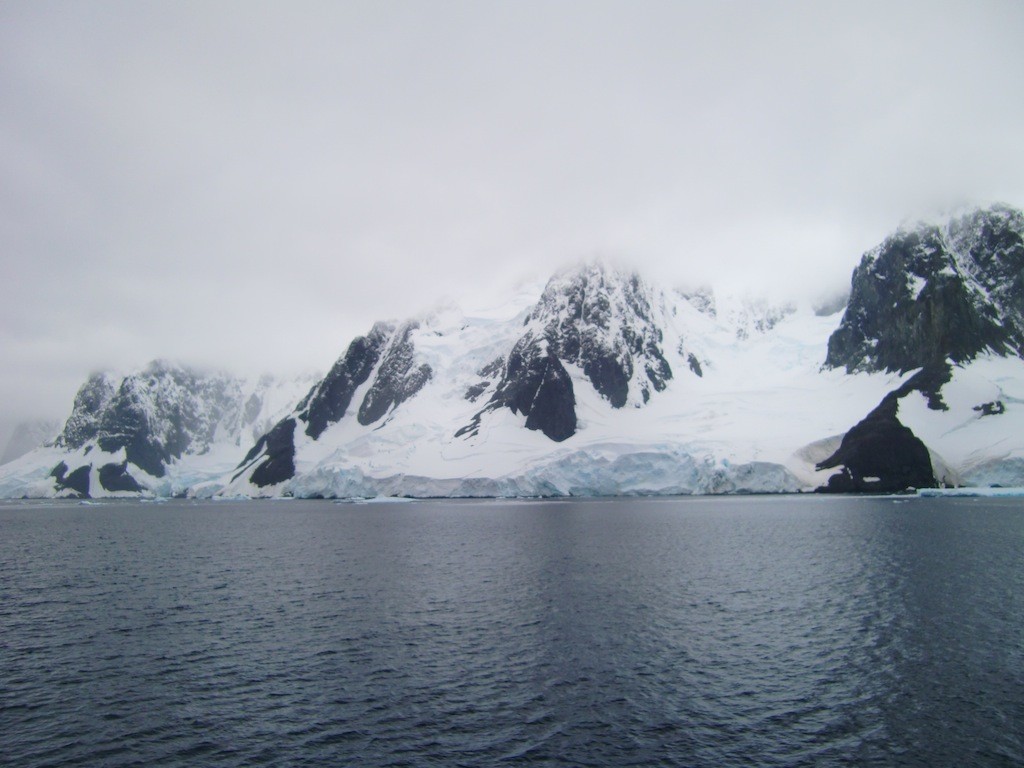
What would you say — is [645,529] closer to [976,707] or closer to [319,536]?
[319,536]

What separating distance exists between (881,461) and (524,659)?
6133 inches

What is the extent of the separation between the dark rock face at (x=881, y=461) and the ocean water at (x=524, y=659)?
104 metres

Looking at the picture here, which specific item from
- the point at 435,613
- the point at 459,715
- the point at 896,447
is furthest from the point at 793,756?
the point at 896,447

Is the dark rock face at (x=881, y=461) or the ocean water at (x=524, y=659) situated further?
the dark rock face at (x=881, y=461)

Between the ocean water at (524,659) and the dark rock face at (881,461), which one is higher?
the dark rock face at (881,461)

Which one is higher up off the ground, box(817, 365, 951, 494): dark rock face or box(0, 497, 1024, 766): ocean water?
box(817, 365, 951, 494): dark rock face

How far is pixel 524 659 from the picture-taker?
32031mm

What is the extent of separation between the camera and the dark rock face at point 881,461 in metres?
159

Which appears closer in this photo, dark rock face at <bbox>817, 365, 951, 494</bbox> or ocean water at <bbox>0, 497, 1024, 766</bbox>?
ocean water at <bbox>0, 497, 1024, 766</bbox>

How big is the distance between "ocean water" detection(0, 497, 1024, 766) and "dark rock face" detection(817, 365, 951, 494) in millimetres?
104309

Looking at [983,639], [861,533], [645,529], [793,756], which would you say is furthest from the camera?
[645,529]

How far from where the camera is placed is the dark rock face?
522 feet

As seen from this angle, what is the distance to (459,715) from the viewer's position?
2562 centimetres

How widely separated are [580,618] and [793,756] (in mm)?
18497
